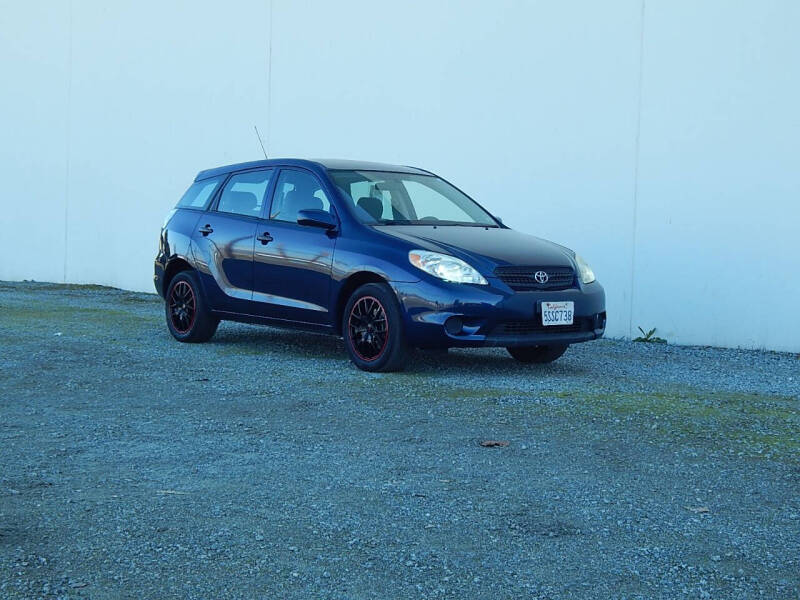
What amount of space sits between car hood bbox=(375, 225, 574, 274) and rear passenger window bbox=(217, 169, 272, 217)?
1397 millimetres

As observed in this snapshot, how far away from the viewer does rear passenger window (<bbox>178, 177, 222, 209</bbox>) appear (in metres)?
10.7

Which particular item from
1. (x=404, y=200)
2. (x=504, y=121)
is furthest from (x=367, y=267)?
(x=504, y=121)

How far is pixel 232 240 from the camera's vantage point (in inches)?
398

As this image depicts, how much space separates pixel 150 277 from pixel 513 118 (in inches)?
252

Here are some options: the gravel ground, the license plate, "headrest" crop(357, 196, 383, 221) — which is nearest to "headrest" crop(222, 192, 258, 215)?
"headrest" crop(357, 196, 383, 221)

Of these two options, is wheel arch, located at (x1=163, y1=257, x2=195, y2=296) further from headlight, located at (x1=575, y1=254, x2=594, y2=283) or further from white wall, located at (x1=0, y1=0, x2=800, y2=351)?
white wall, located at (x1=0, y1=0, x2=800, y2=351)

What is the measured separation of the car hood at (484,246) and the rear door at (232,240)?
→ 1.37 meters

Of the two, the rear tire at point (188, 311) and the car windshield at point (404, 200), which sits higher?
the car windshield at point (404, 200)

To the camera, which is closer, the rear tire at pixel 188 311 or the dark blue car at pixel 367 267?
the dark blue car at pixel 367 267

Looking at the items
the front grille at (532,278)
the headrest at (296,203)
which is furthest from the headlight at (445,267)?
the headrest at (296,203)

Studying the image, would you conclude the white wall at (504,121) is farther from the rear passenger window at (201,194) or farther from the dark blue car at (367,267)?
the rear passenger window at (201,194)

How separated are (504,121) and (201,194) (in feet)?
12.6

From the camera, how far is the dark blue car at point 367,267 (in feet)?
28.2

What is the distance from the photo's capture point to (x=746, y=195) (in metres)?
11.5
